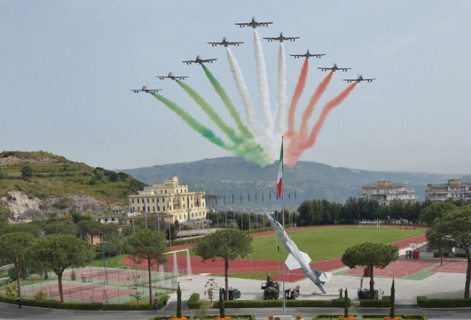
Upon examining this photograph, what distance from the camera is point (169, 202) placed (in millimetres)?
139375

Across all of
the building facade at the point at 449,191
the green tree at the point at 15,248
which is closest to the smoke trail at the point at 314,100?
the green tree at the point at 15,248

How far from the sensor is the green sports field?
74.6 metres

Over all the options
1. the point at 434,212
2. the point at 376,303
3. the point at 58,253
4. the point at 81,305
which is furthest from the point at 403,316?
the point at 434,212

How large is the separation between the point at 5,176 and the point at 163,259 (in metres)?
131

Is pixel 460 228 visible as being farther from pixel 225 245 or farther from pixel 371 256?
pixel 225 245

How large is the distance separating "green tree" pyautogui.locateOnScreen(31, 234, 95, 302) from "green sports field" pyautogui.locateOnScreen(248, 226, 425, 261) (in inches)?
1247

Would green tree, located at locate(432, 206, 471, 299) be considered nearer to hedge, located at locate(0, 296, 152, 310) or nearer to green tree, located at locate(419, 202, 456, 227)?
hedge, located at locate(0, 296, 152, 310)

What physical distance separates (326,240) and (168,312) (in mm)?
53395

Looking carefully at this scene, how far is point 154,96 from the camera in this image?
239 ft

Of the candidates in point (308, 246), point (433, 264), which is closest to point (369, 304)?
point (433, 264)

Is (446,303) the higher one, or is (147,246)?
(147,246)

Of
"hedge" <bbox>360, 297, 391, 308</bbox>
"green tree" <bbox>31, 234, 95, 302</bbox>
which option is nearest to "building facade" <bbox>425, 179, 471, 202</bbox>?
"hedge" <bbox>360, 297, 391, 308</bbox>

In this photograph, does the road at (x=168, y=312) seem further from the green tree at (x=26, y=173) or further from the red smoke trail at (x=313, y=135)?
the green tree at (x=26, y=173)

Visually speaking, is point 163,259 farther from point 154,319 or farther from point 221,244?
point 154,319
